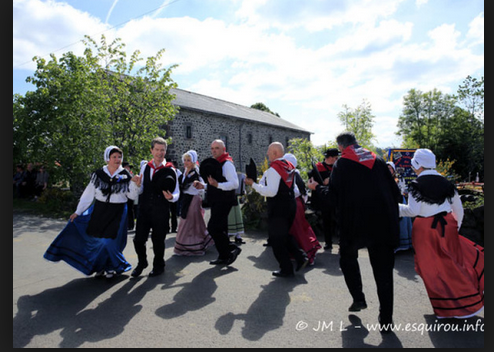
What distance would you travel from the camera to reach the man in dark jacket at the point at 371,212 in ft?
10.9

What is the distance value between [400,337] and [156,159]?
3.76 m

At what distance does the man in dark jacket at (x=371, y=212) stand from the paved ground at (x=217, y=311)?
20.1 inches

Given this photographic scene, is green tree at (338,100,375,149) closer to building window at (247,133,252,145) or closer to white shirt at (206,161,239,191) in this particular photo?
building window at (247,133,252,145)

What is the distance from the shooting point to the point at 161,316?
3672 millimetres

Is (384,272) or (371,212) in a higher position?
(371,212)

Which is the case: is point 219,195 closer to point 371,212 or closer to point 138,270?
point 138,270

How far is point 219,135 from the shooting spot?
28.0 m

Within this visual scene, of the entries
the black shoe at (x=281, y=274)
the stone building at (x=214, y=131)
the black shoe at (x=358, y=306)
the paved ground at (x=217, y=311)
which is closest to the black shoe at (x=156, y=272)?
the paved ground at (x=217, y=311)

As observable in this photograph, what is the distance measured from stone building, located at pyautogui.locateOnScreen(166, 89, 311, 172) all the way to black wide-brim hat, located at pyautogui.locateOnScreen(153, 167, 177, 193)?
18.6 metres

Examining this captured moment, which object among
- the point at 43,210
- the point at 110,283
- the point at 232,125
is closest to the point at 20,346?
the point at 110,283

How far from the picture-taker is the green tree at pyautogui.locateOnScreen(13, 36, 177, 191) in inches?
565

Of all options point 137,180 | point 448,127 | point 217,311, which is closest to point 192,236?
point 137,180

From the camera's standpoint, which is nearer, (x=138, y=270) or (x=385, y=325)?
(x=385, y=325)

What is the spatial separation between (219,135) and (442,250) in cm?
2522
